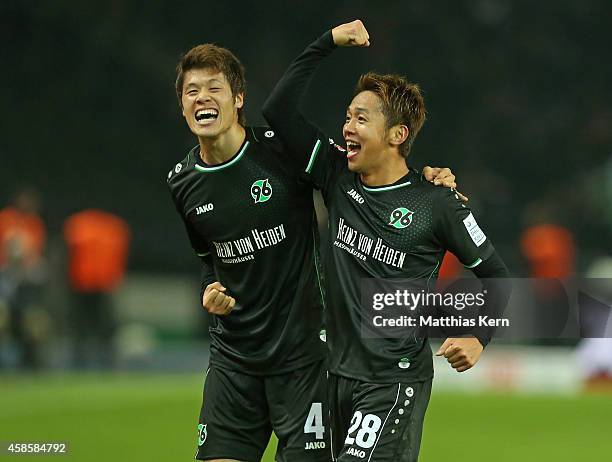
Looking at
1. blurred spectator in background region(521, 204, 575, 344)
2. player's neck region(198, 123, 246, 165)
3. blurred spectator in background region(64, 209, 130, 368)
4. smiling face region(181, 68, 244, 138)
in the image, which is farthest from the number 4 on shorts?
blurred spectator in background region(64, 209, 130, 368)

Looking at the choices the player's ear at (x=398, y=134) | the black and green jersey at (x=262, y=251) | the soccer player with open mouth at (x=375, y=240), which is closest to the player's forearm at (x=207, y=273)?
the black and green jersey at (x=262, y=251)

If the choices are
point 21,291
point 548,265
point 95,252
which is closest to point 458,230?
point 21,291

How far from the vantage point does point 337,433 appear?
17.1 feet

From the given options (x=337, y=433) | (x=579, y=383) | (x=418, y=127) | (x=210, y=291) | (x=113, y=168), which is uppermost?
(x=113, y=168)

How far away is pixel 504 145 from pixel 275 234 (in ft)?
46.0

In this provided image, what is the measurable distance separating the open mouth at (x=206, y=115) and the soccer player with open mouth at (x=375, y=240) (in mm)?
220

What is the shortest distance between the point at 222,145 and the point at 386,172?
0.71 meters

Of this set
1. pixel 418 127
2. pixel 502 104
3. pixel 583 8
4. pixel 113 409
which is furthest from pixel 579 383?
pixel 418 127

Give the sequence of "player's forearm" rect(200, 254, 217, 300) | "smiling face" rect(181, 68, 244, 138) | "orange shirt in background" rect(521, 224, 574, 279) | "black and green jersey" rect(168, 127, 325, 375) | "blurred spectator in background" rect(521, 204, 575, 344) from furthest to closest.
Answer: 1. "orange shirt in background" rect(521, 224, 574, 279)
2. "blurred spectator in background" rect(521, 204, 575, 344)
3. "player's forearm" rect(200, 254, 217, 300)
4. "black and green jersey" rect(168, 127, 325, 375)
5. "smiling face" rect(181, 68, 244, 138)

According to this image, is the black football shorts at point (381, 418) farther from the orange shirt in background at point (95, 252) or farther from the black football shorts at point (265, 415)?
the orange shirt in background at point (95, 252)

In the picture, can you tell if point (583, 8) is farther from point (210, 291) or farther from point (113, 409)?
point (210, 291)

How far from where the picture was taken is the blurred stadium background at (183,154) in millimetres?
14102

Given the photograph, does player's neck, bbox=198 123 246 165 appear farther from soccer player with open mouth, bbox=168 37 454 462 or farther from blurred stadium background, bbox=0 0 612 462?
blurred stadium background, bbox=0 0 612 462

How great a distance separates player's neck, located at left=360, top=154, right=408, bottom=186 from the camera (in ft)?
17.1
